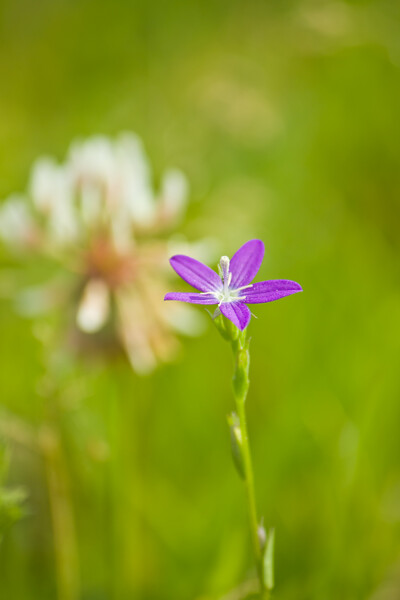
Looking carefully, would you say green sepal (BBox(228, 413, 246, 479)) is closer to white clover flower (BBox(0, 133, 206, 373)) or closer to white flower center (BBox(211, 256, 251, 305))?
white flower center (BBox(211, 256, 251, 305))

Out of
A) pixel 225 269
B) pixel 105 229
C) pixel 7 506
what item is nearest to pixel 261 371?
pixel 105 229

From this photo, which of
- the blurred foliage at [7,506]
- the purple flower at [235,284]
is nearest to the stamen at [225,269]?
the purple flower at [235,284]

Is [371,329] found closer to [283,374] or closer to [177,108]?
[283,374]

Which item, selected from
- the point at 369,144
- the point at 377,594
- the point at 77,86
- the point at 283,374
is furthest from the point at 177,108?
the point at 377,594

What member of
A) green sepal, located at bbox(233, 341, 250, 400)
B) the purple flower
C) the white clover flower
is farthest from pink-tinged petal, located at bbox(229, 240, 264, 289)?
the white clover flower

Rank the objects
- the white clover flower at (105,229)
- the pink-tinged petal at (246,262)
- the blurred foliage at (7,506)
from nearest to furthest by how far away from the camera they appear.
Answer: the pink-tinged petal at (246,262)
the blurred foliage at (7,506)
the white clover flower at (105,229)

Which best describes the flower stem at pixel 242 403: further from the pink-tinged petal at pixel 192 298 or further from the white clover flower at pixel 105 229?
the white clover flower at pixel 105 229
